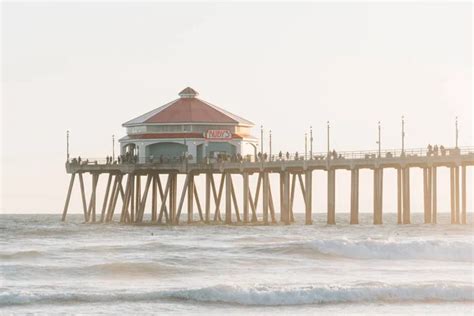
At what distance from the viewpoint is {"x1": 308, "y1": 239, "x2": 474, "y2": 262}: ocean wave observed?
183 ft

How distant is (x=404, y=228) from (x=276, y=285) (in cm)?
2995

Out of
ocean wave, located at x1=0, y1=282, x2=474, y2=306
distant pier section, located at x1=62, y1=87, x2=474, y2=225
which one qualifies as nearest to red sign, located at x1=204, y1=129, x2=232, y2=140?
distant pier section, located at x1=62, y1=87, x2=474, y2=225

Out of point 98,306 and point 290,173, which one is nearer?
point 98,306

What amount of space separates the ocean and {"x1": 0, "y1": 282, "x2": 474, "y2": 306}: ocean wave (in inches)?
1.1

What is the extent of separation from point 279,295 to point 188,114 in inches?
1945

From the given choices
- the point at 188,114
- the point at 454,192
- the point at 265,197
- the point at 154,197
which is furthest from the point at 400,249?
the point at 154,197

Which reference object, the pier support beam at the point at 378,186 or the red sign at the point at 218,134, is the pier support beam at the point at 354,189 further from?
the red sign at the point at 218,134

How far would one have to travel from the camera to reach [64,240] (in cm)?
6538

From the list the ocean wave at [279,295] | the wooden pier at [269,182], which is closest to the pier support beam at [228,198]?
the wooden pier at [269,182]

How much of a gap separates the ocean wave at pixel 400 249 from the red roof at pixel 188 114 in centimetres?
3272

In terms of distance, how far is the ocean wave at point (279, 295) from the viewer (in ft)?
137

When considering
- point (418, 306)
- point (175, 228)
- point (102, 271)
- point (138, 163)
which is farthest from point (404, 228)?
point (418, 306)

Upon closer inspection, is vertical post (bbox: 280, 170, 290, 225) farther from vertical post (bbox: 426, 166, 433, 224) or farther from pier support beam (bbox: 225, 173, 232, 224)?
vertical post (bbox: 426, 166, 433, 224)

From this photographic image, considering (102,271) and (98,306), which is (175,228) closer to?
(102,271)
